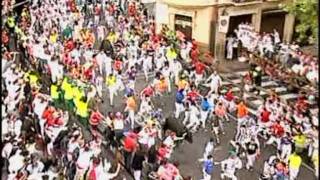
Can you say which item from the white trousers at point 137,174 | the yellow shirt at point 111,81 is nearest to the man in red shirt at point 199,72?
the yellow shirt at point 111,81

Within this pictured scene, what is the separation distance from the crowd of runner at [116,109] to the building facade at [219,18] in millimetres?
955

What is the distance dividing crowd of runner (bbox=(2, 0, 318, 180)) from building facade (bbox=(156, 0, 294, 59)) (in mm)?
955

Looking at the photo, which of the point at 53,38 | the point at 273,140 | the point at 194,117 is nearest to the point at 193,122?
the point at 194,117

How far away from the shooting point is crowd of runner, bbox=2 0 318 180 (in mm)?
14656

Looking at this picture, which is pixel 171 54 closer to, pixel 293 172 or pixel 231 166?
pixel 231 166

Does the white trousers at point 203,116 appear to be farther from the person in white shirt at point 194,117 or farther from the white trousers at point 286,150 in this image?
the white trousers at point 286,150

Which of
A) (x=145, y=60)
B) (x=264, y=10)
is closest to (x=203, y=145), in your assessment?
(x=145, y=60)

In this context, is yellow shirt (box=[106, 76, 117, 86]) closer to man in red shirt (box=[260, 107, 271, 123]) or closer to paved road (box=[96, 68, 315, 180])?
paved road (box=[96, 68, 315, 180])

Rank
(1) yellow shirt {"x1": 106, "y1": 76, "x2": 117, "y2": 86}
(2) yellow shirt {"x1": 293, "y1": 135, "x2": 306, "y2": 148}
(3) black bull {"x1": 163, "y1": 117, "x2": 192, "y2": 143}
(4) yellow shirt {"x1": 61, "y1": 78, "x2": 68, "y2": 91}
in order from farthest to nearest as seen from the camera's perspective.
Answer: (1) yellow shirt {"x1": 106, "y1": 76, "x2": 117, "y2": 86}, (4) yellow shirt {"x1": 61, "y1": 78, "x2": 68, "y2": 91}, (3) black bull {"x1": 163, "y1": 117, "x2": 192, "y2": 143}, (2) yellow shirt {"x1": 293, "y1": 135, "x2": 306, "y2": 148}

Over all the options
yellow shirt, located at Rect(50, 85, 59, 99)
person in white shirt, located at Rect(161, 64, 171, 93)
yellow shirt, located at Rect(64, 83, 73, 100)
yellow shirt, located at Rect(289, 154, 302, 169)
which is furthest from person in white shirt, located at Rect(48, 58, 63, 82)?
yellow shirt, located at Rect(289, 154, 302, 169)

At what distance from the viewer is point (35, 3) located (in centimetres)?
2981

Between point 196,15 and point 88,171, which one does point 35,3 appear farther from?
point 88,171

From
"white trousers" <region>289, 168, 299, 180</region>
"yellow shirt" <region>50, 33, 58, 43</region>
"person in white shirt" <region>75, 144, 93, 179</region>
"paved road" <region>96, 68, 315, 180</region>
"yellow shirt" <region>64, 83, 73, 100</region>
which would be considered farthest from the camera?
"yellow shirt" <region>50, 33, 58, 43</region>

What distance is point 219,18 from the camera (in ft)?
86.0
